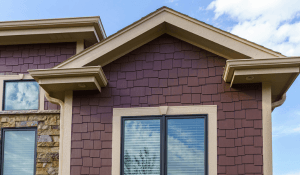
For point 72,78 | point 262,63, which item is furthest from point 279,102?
point 72,78

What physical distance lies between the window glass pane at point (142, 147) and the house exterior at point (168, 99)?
0.06 feet

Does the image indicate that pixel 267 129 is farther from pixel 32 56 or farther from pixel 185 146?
pixel 32 56

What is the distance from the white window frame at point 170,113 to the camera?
20.2ft

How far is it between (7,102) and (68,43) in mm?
2039

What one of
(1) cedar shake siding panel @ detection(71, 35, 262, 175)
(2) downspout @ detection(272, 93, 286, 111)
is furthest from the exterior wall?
(2) downspout @ detection(272, 93, 286, 111)

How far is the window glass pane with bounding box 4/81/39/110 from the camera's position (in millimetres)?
8125

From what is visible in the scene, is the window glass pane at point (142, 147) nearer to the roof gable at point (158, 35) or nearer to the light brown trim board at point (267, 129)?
the roof gable at point (158, 35)

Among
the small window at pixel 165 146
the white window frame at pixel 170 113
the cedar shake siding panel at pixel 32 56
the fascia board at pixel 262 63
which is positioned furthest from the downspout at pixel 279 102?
the cedar shake siding panel at pixel 32 56

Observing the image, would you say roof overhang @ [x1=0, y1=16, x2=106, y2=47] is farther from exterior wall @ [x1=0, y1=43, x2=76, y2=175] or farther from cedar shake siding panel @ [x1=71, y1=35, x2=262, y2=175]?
cedar shake siding panel @ [x1=71, y1=35, x2=262, y2=175]

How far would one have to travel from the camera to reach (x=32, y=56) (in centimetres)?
829

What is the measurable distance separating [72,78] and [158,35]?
1916 millimetres

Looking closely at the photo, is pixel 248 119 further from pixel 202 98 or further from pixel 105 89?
pixel 105 89

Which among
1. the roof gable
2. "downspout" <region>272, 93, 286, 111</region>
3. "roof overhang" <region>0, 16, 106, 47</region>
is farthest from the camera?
"roof overhang" <region>0, 16, 106, 47</region>

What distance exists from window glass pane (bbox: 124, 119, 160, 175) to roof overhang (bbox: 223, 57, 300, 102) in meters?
1.69
